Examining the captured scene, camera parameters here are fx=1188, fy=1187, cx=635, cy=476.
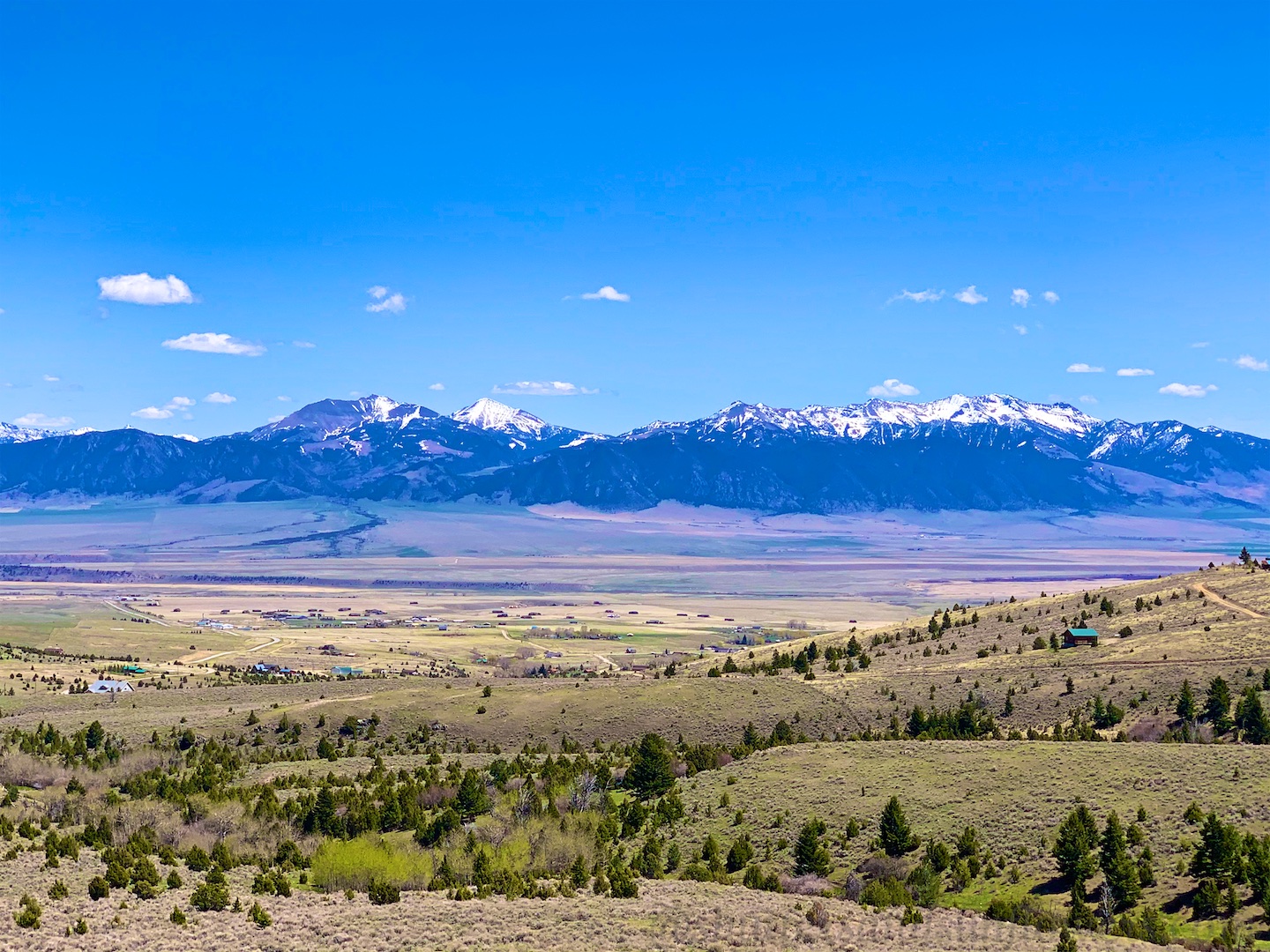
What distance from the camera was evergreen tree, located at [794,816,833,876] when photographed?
43.4 m

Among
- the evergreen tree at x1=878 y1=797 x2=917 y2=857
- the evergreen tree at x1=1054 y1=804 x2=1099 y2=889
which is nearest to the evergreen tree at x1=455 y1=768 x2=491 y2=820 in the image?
the evergreen tree at x1=878 y1=797 x2=917 y2=857

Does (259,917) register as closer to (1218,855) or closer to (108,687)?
(1218,855)

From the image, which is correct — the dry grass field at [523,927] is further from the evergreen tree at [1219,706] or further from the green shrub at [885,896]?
the evergreen tree at [1219,706]

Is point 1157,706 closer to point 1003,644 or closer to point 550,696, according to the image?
point 1003,644

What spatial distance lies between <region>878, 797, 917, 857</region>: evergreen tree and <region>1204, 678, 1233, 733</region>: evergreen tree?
75.4 feet

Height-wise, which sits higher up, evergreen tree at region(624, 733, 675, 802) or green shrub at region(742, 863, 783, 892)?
evergreen tree at region(624, 733, 675, 802)

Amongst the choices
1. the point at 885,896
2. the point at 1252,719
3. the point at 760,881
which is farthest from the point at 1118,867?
the point at 1252,719

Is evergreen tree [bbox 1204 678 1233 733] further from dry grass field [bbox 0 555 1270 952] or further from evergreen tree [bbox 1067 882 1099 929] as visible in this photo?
evergreen tree [bbox 1067 882 1099 929]

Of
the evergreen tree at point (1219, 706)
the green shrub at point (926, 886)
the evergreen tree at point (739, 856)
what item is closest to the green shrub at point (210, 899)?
the evergreen tree at point (739, 856)

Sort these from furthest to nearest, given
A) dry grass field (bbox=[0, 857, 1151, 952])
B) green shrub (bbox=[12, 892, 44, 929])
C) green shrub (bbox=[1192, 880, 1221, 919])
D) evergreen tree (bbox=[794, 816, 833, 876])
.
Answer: evergreen tree (bbox=[794, 816, 833, 876]), green shrub (bbox=[1192, 880, 1221, 919]), green shrub (bbox=[12, 892, 44, 929]), dry grass field (bbox=[0, 857, 1151, 952])

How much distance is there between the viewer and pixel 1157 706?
64.5 metres

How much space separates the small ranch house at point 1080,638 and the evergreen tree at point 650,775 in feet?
134

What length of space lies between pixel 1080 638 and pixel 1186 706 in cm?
2254

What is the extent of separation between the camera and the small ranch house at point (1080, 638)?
273ft
